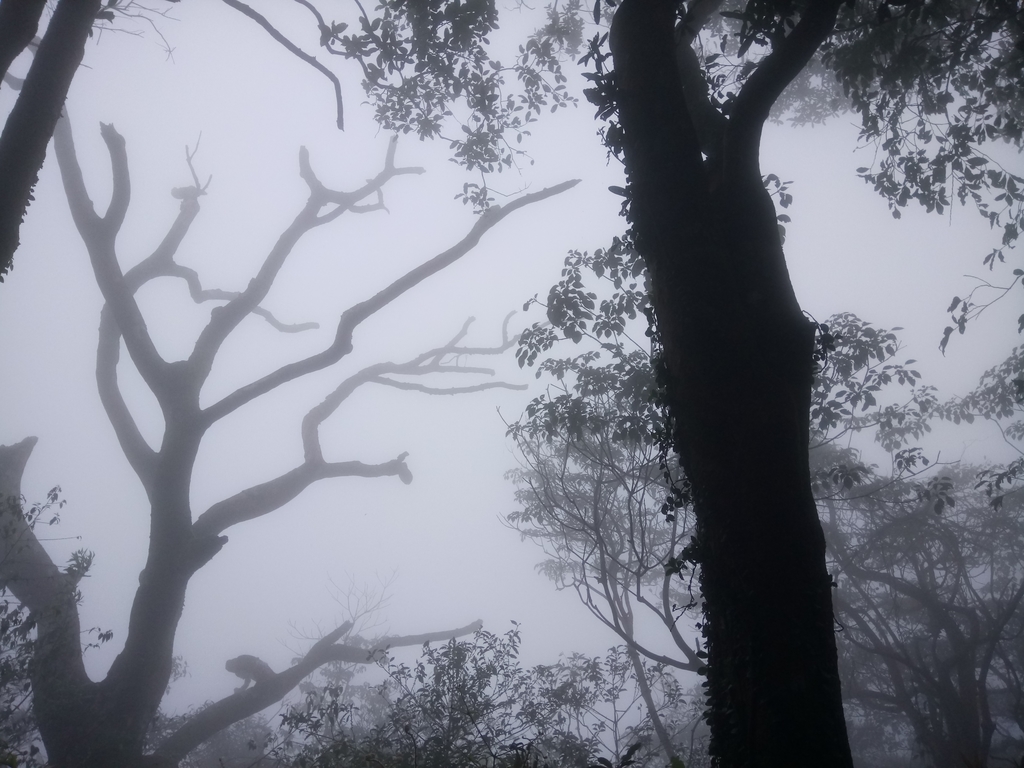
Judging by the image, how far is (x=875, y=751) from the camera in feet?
52.1

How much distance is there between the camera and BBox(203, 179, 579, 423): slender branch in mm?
9742

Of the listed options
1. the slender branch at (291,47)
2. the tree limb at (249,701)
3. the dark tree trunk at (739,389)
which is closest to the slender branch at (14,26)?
the slender branch at (291,47)

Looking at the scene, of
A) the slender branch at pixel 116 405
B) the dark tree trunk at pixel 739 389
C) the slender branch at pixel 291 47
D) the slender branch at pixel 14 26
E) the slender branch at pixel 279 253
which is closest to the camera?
the dark tree trunk at pixel 739 389

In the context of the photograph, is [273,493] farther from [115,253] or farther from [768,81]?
[768,81]

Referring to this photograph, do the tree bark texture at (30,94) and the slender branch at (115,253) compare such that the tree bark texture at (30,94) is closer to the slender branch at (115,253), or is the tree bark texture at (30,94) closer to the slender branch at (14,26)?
the slender branch at (14,26)

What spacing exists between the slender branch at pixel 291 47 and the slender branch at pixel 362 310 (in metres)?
4.69

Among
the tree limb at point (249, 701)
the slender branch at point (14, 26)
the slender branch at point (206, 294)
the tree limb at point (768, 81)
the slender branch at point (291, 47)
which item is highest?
the slender branch at point (206, 294)

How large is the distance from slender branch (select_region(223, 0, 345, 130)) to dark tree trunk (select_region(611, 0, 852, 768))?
9.54 feet

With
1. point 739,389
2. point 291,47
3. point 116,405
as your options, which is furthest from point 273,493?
point 739,389

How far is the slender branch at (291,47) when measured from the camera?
15.3ft

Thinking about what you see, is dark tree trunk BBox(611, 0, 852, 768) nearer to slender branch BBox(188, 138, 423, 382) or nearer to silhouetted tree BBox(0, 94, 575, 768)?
silhouetted tree BBox(0, 94, 575, 768)

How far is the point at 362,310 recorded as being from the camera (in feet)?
32.3

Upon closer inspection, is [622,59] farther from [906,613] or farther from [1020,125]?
[906,613]

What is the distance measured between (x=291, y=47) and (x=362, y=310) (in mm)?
5089
